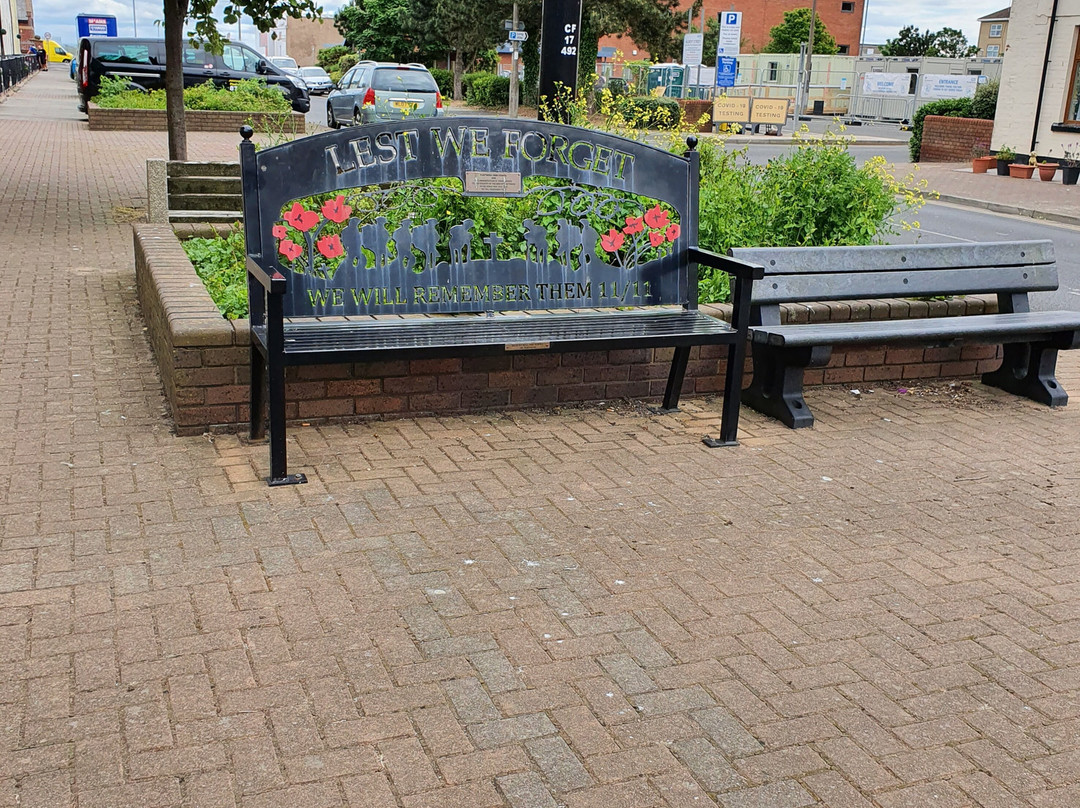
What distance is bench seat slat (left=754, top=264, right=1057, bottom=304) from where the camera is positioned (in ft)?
18.8

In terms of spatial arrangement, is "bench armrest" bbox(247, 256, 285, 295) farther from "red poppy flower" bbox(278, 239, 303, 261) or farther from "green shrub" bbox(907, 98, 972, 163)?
"green shrub" bbox(907, 98, 972, 163)

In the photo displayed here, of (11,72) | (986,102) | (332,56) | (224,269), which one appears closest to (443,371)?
(224,269)

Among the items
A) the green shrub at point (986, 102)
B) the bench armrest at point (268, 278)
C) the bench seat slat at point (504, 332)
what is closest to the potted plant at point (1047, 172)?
the green shrub at point (986, 102)

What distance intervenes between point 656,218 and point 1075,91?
20789 millimetres

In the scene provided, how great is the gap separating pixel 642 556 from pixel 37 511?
2.29 meters

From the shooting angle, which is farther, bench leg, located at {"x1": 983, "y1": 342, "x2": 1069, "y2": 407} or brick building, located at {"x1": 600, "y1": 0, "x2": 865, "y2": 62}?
brick building, located at {"x1": 600, "y1": 0, "x2": 865, "y2": 62}

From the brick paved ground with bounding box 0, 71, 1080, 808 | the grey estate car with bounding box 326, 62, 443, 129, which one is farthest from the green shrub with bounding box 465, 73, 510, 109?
the brick paved ground with bounding box 0, 71, 1080, 808

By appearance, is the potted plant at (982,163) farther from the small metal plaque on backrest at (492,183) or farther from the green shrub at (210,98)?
the small metal plaque on backrest at (492,183)

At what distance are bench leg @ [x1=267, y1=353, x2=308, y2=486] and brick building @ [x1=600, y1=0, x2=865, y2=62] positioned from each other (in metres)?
76.2

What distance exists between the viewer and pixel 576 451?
5.18m

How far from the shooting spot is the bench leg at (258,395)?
4910 mm

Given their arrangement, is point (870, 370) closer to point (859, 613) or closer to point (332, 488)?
point (859, 613)

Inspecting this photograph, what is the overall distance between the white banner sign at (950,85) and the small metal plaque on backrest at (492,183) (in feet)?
122

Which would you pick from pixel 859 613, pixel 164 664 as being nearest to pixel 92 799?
pixel 164 664
